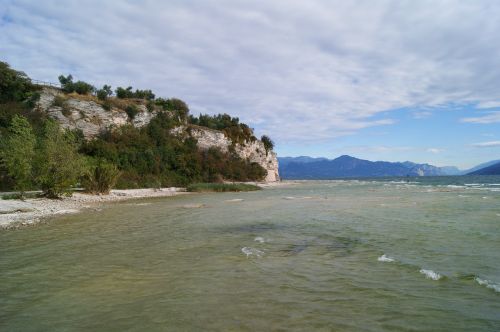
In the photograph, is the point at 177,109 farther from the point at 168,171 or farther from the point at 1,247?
the point at 1,247

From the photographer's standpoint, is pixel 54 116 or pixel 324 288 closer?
pixel 324 288

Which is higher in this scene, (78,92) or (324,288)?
(78,92)

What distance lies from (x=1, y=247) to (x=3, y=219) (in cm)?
769

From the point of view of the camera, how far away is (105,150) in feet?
191

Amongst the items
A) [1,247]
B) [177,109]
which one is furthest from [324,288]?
[177,109]

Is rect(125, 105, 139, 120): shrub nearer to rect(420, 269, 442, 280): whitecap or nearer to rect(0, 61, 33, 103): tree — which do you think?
rect(0, 61, 33, 103): tree

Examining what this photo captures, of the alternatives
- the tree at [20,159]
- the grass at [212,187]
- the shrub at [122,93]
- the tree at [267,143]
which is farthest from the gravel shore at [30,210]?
the tree at [267,143]

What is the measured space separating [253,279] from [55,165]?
90.1 feet

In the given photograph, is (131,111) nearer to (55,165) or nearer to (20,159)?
(55,165)

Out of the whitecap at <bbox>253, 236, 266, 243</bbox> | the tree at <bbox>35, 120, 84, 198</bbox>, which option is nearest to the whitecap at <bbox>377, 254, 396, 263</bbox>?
the whitecap at <bbox>253, 236, 266, 243</bbox>

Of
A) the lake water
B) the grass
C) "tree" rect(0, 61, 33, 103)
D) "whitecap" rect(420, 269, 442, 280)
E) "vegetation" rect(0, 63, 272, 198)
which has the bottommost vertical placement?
the lake water

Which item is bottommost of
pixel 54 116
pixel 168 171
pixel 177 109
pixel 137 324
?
pixel 137 324

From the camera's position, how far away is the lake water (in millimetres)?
6242

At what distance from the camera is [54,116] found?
57.7 metres
